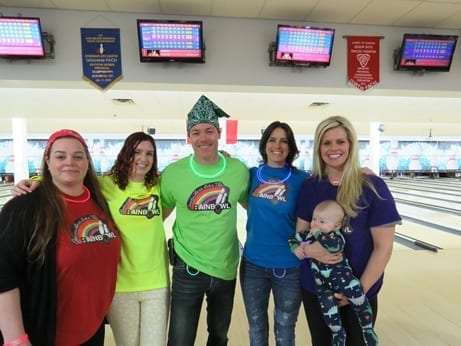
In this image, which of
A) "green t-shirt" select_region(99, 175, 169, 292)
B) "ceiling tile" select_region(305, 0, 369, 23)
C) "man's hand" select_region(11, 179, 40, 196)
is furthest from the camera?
"ceiling tile" select_region(305, 0, 369, 23)

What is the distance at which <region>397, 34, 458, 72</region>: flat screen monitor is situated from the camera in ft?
10.4

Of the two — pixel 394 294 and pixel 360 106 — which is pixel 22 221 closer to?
pixel 394 294

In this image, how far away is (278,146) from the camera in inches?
60.2

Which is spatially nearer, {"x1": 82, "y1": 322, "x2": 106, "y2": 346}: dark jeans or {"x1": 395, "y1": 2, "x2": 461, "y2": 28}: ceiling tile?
{"x1": 82, "y1": 322, "x2": 106, "y2": 346}: dark jeans

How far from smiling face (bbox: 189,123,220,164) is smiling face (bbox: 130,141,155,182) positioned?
19 cm

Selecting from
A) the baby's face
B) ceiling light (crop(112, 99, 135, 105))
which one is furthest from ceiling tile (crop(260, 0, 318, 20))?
ceiling light (crop(112, 99, 135, 105))

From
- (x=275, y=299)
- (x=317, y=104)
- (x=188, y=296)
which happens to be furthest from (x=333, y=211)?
(x=317, y=104)

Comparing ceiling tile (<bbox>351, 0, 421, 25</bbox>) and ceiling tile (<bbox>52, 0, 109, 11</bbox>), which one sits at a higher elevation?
ceiling tile (<bbox>351, 0, 421, 25</bbox>)

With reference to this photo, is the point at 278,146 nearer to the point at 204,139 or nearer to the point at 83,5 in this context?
the point at 204,139

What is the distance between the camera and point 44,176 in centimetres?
120

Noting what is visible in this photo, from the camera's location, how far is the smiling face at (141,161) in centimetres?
146

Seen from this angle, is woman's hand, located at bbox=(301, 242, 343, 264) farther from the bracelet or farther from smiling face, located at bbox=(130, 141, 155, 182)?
the bracelet

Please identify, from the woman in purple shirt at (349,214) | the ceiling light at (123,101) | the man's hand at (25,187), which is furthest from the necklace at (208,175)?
the ceiling light at (123,101)

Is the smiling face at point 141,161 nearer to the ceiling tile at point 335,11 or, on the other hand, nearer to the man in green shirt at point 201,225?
the man in green shirt at point 201,225
